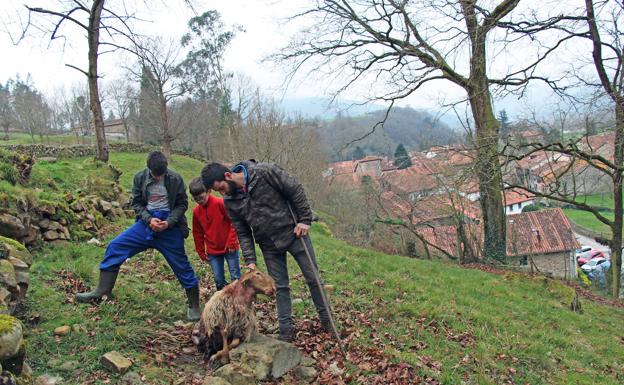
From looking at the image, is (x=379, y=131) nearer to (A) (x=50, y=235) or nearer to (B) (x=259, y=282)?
(A) (x=50, y=235)

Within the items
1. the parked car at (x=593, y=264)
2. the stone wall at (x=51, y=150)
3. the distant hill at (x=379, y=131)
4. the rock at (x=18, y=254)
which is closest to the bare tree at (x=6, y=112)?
the stone wall at (x=51, y=150)

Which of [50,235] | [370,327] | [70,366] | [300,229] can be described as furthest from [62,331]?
[370,327]

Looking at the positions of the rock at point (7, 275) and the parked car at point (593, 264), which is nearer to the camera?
the rock at point (7, 275)

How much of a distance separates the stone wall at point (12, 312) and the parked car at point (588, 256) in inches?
1635

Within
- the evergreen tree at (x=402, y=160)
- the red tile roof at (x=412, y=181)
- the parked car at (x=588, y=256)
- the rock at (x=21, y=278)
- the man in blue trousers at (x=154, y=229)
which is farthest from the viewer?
the parked car at (x=588, y=256)

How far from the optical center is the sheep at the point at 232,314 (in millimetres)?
4621

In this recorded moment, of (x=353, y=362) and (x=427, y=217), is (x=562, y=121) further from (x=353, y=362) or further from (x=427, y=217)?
(x=353, y=362)

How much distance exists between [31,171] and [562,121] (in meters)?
16.4

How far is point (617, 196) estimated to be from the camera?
15000 millimetres

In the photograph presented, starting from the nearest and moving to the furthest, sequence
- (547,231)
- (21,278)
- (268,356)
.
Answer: (268,356) < (21,278) < (547,231)

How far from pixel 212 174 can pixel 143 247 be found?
159cm

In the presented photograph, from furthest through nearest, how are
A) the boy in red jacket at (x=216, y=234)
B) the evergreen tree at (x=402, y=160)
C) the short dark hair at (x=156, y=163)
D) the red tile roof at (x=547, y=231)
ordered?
the red tile roof at (x=547, y=231) < the evergreen tree at (x=402, y=160) < the boy in red jacket at (x=216, y=234) < the short dark hair at (x=156, y=163)

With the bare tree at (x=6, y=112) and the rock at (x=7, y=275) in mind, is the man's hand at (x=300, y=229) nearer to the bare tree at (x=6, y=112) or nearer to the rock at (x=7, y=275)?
the rock at (x=7, y=275)

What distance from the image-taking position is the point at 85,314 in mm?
5348
